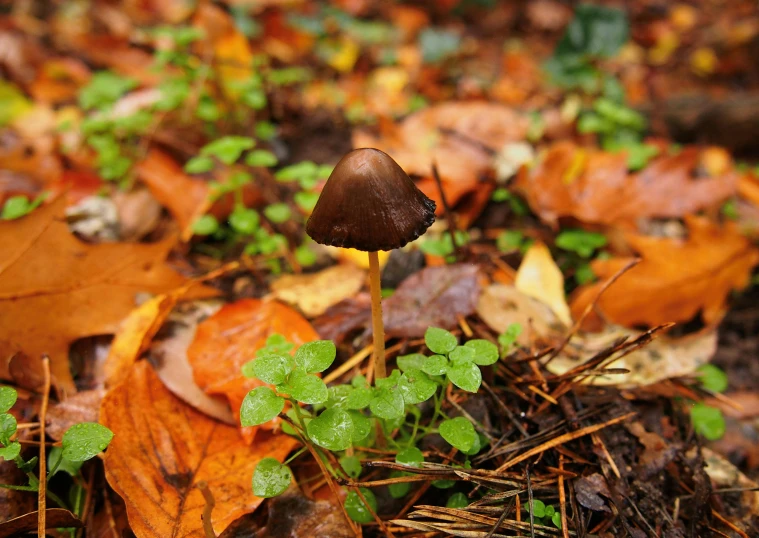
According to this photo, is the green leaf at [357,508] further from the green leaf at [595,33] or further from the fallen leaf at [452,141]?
the green leaf at [595,33]

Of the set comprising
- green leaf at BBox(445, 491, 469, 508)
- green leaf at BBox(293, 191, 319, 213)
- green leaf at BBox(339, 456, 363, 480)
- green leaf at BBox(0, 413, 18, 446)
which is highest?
green leaf at BBox(293, 191, 319, 213)

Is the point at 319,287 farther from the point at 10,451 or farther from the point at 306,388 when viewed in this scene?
the point at 10,451

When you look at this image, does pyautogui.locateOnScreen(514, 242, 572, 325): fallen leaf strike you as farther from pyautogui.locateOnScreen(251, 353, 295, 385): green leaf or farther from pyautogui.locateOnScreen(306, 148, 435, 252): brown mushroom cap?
pyautogui.locateOnScreen(251, 353, 295, 385): green leaf

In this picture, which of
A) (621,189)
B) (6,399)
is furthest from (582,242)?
(6,399)

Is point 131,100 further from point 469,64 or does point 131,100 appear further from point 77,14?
point 469,64

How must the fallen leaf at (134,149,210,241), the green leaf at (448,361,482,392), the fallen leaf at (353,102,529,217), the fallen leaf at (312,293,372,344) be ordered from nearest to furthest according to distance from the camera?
the green leaf at (448,361,482,392) < the fallen leaf at (312,293,372,344) < the fallen leaf at (134,149,210,241) < the fallen leaf at (353,102,529,217)

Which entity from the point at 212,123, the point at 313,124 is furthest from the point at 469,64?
the point at 212,123

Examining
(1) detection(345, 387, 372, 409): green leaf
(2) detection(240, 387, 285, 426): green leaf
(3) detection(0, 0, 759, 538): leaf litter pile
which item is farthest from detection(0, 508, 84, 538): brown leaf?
(1) detection(345, 387, 372, 409): green leaf
